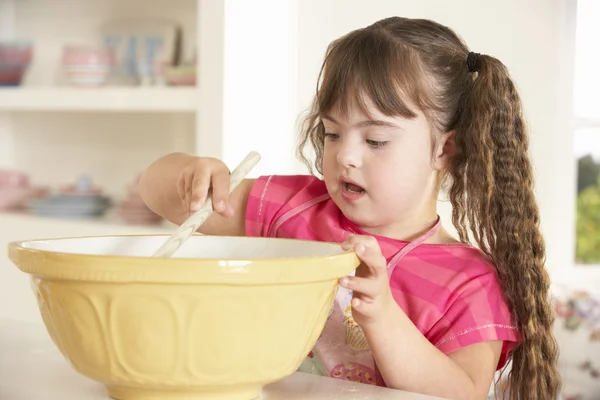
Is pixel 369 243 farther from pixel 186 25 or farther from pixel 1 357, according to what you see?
pixel 186 25

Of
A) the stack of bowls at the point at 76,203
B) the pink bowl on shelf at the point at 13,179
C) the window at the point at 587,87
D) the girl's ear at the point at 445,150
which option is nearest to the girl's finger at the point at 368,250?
the girl's ear at the point at 445,150

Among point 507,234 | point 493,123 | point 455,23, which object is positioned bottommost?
point 507,234

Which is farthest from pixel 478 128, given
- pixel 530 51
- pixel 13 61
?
pixel 13 61

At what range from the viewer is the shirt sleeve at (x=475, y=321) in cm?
102

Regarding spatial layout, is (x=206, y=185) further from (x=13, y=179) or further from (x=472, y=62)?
(x=13, y=179)

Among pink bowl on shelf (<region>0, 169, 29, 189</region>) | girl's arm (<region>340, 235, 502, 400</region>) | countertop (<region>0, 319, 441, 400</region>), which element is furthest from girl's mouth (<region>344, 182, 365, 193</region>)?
pink bowl on shelf (<region>0, 169, 29, 189</region>)

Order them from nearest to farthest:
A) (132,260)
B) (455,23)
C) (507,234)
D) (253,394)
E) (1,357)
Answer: (132,260) → (253,394) → (1,357) → (507,234) → (455,23)

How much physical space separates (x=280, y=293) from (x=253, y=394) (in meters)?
0.11

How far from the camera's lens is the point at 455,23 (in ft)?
7.61

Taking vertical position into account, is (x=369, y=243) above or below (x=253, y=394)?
above

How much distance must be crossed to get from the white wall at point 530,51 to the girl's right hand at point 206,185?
132cm

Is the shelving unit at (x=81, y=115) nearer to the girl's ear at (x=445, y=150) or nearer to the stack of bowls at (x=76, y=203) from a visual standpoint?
the stack of bowls at (x=76, y=203)

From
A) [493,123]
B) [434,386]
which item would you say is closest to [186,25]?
[493,123]

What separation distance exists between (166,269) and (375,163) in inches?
21.1
